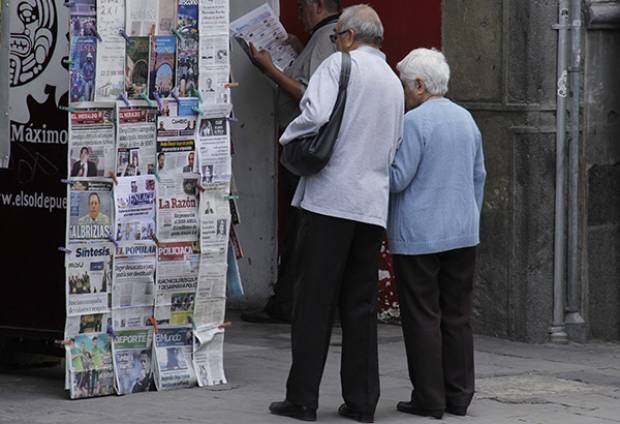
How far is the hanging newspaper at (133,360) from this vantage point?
23.3 ft

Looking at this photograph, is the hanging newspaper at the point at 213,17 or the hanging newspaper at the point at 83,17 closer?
the hanging newspaper at the point at 83,17

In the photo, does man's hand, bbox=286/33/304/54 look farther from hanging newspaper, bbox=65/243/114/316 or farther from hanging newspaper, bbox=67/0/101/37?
hanging newspaper, bbox=65/243/114/316

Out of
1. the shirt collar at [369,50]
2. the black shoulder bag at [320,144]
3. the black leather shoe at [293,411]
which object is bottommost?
the black leather shoe at [293,411]

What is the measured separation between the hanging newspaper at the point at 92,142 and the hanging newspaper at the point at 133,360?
0.78 m

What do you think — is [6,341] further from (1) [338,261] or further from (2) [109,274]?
(1) [338,261]

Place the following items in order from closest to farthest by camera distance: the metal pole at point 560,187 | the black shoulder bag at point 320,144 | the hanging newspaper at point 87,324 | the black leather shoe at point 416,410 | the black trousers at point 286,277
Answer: the black shoulder bag at point 320,144
the black leather shoe at point 416,410
the hanging newspaper at point 87,324
the metal pole at point 560,187
the black trousers at point 286,277

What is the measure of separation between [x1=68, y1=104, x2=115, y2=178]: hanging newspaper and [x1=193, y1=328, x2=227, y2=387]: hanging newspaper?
3.13 feet

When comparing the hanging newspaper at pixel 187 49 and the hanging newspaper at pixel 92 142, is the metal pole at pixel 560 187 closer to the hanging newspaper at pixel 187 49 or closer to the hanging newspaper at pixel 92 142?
the hanging newspaper at pixel 187 49

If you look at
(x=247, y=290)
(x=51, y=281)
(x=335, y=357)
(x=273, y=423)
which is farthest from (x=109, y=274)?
(x=247, y=290)

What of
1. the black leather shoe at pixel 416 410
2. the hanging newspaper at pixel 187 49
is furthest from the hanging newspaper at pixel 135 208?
the black leather shoe at pixel 416 410

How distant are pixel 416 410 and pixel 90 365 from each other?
5.01 ft

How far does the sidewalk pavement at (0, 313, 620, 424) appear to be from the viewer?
6723 mm

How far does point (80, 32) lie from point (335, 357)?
261 cm

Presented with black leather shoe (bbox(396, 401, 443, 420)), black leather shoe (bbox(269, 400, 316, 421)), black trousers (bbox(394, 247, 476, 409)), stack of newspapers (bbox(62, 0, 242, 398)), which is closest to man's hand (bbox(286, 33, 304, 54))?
stack of newspapers (bbox(62, 0, 242, 398))
